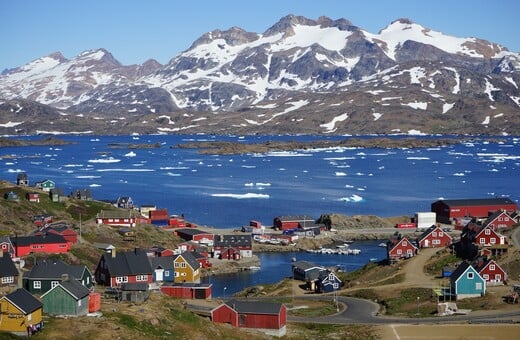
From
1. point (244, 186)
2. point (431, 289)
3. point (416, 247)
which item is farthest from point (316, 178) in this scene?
point (431, 289)

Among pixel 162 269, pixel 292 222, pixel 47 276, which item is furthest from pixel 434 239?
pixel 47 276

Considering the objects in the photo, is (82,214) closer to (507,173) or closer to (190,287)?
(190,287)

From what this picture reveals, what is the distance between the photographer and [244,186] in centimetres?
11431

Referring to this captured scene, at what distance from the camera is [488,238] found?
161 feet

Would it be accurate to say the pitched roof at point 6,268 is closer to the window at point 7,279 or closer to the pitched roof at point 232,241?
the window at point 7,279

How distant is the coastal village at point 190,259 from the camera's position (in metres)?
31.9

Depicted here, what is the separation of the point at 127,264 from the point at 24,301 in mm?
16341

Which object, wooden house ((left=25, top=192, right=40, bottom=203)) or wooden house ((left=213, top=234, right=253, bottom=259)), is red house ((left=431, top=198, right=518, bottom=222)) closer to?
wooden house ((left=213, top=234, right=253, bottom=259))

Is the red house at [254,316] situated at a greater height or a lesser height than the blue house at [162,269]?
lesser

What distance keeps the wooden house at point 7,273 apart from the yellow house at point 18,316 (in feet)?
41.8

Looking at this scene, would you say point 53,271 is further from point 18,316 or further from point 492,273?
point 492,273

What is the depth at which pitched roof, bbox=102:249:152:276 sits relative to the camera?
139ft

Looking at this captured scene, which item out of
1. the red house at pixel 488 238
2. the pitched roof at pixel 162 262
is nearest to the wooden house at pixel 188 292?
the pitched roof at pixel 162 262

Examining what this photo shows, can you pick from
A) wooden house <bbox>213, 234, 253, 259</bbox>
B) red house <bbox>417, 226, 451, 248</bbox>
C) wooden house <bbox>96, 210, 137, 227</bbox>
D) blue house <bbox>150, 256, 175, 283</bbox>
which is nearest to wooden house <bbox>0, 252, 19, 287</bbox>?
blue house <bbox>150, 256, 175, 283</bbox>
